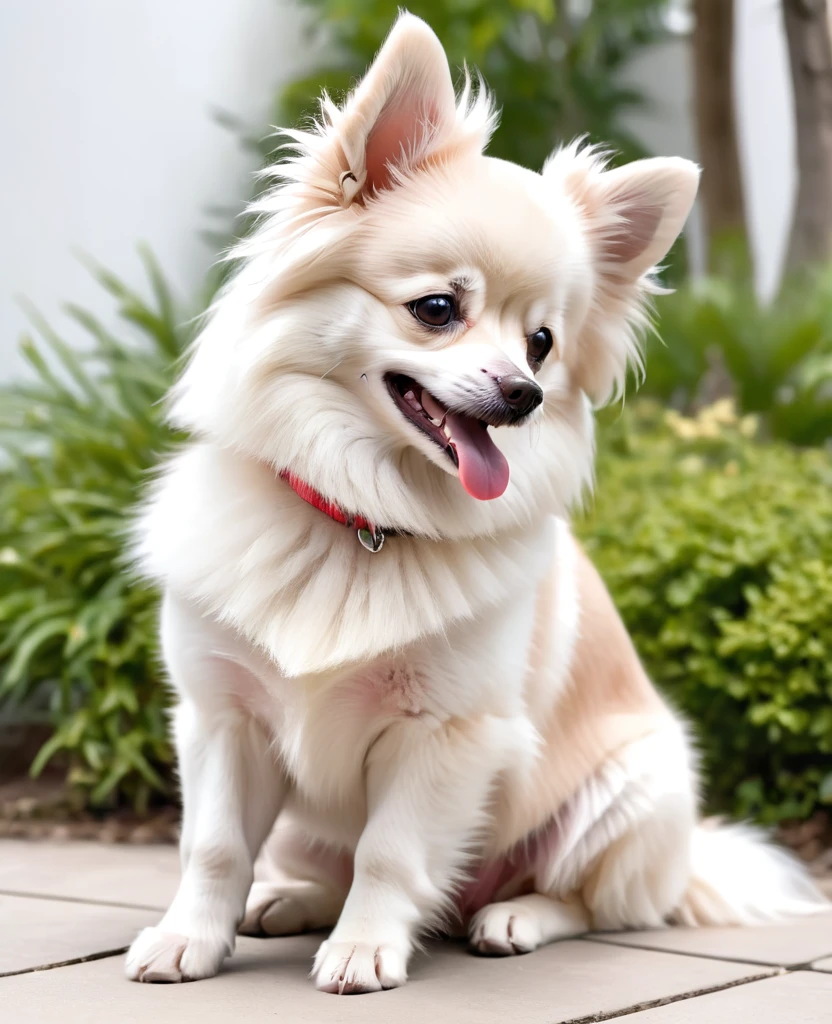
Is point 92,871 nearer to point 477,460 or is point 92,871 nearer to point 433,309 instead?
point 477,460

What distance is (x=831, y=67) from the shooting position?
5.76m

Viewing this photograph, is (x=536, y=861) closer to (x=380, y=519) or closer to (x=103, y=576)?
(x=380, y=519)

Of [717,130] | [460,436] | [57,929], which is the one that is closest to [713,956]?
[460,436]

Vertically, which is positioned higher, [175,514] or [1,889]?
[175,514]

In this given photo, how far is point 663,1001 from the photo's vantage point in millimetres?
2057

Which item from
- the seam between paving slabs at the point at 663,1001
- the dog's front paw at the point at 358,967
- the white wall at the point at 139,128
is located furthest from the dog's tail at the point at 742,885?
the white wall at the point at 139,128

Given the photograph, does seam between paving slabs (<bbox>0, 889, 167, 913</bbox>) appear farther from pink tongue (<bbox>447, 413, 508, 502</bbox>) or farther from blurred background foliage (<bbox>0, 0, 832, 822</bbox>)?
pink tongue (<bbox>447, 413, 508, 502</bbox>)

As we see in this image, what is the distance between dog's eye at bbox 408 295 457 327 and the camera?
2.14 metres

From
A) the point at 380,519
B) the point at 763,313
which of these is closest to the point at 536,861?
the point at 380,519

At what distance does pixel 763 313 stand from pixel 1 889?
14.2 ft

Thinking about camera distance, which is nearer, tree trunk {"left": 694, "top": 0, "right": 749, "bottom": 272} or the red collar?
the red collar

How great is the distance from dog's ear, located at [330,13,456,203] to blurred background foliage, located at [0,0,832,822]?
885 millimetres

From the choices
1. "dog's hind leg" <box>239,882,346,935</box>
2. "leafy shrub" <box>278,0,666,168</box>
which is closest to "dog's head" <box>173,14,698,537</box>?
"dog's hind leg" <box>239,882,346,935</box>

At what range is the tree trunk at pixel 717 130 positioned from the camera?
649cm
